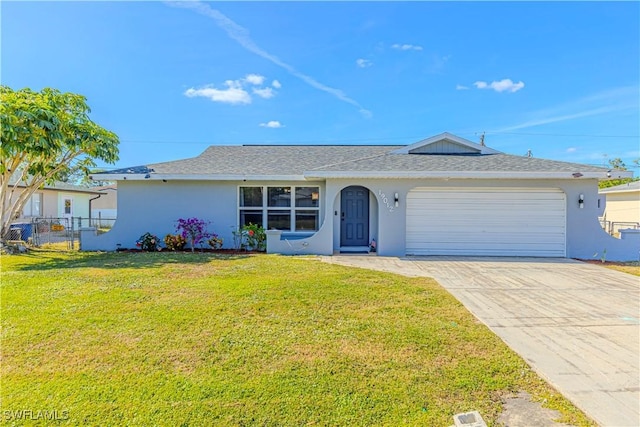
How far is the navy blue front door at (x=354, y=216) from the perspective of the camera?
34.6 feet

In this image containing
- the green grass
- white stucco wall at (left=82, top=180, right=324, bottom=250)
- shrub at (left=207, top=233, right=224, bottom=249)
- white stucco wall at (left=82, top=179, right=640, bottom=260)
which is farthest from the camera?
white stucco wall at (left=82, top=180, right=324, bottom=250)

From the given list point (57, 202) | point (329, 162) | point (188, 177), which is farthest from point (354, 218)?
point (57, 202)

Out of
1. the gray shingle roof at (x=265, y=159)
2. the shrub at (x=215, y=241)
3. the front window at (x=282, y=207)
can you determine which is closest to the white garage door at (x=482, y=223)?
the front window at (x=282, y=207)

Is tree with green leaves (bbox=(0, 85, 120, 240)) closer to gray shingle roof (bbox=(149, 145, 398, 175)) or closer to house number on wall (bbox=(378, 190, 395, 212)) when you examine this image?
gray shingle roof (bbox=(149, 145, 398, 175))

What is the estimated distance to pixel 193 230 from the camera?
10.2 meters

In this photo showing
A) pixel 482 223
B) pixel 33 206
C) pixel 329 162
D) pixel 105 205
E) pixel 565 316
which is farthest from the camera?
pixel 105 205

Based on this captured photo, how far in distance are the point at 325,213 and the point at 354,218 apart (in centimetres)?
133

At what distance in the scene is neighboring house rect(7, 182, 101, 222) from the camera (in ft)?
59.5

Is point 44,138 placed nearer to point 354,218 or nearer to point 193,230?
point 193,230

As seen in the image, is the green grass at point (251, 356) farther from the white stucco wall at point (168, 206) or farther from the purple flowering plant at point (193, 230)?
the white stucco wall at point (168, 206)

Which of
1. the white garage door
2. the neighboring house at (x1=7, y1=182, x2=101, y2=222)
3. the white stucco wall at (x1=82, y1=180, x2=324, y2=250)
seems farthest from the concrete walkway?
the neighboring house at (x1=7, y1=182, x2=101, y2=222)

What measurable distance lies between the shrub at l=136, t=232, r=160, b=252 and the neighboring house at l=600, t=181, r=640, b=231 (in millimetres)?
23347

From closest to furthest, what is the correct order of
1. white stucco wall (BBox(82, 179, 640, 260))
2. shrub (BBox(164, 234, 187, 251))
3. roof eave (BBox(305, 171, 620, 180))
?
roof eave (BBox(305, 171, 620, 180)), white stucco wall (BBox(82, 179, 640, 260)), shrub (BBox(164, 234, 187, 251))

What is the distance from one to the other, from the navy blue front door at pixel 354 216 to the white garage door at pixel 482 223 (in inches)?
60.7
